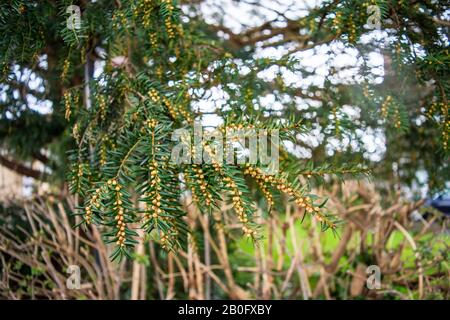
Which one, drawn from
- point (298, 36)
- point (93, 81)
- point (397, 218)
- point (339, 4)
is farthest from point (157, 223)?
point (397, 218)

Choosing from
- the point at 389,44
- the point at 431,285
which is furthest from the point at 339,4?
the point at 431,285

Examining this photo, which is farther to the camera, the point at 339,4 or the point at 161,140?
the point at 339,4

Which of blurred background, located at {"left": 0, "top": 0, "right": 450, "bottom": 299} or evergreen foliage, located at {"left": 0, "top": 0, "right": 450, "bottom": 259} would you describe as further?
blurred background, located at {"left": 0, "top": 0, "right": 450, "bottom": 299}

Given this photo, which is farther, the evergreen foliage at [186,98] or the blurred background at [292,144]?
the blurred background at [292,144]

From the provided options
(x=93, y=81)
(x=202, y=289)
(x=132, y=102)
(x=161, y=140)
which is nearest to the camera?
(x=161, y=140)

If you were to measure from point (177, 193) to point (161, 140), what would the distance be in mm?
132

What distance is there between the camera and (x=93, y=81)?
1.52m

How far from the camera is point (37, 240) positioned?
2424mm

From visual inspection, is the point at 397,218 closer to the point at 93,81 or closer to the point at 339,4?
the point at 339,4

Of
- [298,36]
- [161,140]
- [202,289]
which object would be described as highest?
[298,36]

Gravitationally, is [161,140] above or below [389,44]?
below

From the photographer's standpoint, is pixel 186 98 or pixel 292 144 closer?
pixel 186 98

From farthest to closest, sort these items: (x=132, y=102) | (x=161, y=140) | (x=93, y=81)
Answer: (x=93, y=81), (x=132, y=102), (x=161, y=140)

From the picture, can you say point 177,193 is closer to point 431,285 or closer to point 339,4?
point 339,4
